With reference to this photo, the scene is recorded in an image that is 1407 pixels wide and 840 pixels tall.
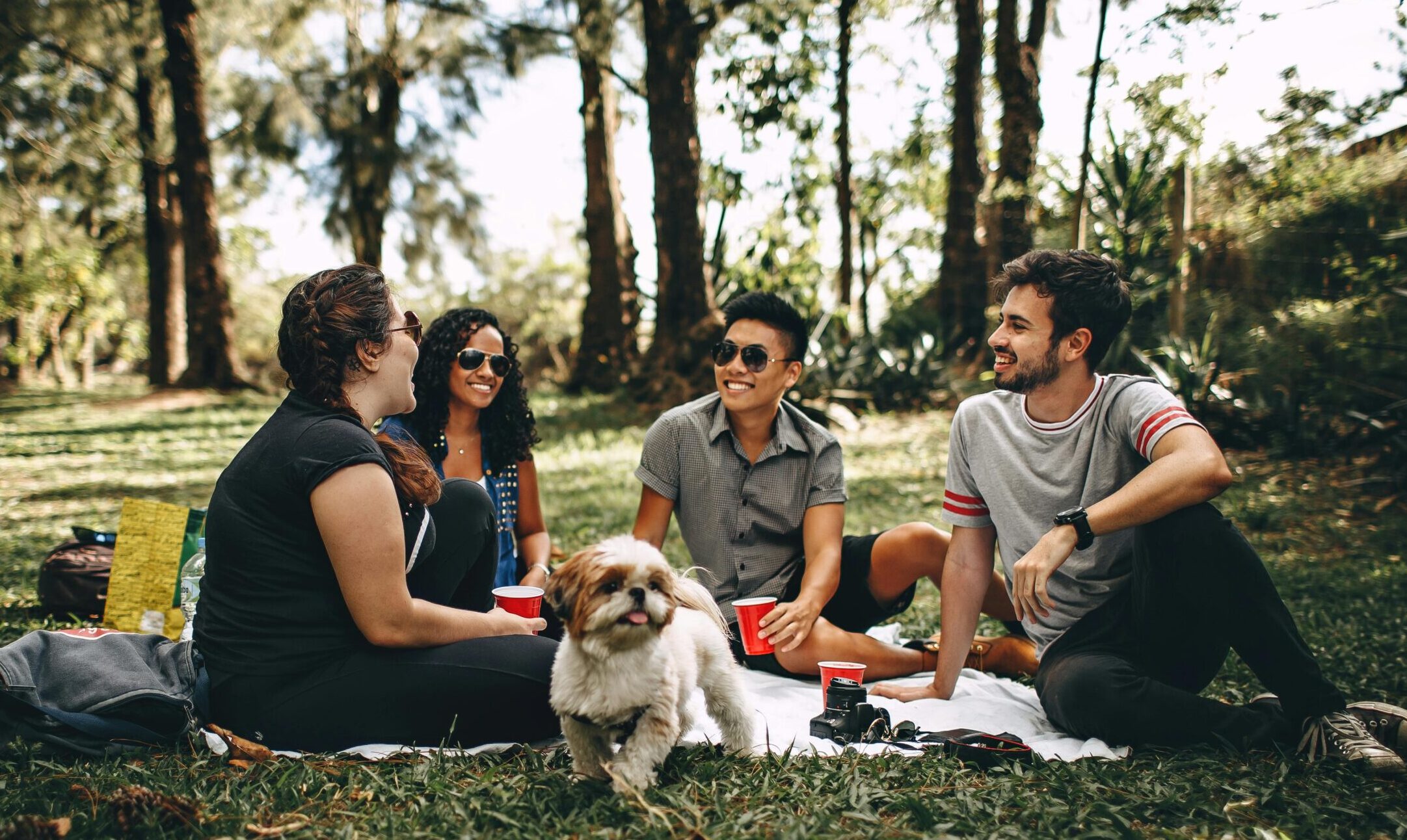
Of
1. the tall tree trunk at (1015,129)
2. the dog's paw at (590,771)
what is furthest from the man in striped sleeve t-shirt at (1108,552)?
the tall tree trunk at (1015,129)

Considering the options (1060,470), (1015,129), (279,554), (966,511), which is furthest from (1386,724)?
(1015,129)

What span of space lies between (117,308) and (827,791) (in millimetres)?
34059

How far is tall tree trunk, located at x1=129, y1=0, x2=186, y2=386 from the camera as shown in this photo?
1798cm

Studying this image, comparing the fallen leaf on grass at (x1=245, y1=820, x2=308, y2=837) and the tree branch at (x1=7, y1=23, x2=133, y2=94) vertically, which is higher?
Answer: the tree branch at (x1=7, y1=23, x2=133, y2=94)

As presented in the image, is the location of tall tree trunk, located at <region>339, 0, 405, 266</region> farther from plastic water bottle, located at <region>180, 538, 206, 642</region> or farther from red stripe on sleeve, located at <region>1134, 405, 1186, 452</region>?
red stripe on sleeve, located at <region>1134, 405, 1186, 452</region>

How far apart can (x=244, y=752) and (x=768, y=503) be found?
2.09m

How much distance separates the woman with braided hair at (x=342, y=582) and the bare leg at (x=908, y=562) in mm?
1585

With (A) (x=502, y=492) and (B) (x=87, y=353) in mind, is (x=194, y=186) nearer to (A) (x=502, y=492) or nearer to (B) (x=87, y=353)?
(A) (x=502, y=492)

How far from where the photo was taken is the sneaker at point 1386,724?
2.74 metres

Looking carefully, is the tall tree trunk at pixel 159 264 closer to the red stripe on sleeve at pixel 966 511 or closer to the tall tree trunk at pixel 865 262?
the tall tree trunk at pixel 865 262

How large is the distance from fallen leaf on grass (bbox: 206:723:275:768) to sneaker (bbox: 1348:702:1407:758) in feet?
10.8

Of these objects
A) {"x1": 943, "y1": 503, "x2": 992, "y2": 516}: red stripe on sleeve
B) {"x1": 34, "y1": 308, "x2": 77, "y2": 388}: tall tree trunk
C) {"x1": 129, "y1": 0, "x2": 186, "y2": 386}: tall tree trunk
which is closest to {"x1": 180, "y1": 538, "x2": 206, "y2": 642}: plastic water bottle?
{"x1": 943, "y1": 503, "x2": 992, "y2": 516}: red stripe on sleeve

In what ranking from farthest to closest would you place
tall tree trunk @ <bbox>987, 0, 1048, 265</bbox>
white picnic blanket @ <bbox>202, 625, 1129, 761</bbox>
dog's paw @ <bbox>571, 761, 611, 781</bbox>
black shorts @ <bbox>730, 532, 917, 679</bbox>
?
tall tree trunk @ <bbox>987, 0, 1048, 265</bbox>
black shorts @ <bbox>730, 532, 917, 679</bbox>
white picnic blanket @ <bbox>202, 625, 1129, 761</bbox>
dog's paw @ <bbox>571, 761, 611, 781</bbox>

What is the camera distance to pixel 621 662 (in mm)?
2389
